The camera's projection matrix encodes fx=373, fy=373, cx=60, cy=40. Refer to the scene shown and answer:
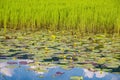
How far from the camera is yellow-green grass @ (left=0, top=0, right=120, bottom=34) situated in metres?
6.38

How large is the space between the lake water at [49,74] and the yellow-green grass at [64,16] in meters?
2.45

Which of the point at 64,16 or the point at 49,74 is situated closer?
the point at 49,74

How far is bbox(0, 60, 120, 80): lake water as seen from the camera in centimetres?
369

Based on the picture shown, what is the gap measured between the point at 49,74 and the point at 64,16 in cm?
295

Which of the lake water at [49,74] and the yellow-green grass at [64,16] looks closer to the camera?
the lake water at [49,74]

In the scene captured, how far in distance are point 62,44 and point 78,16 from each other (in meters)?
1.53

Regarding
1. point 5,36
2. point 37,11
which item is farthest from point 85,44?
point 37,11

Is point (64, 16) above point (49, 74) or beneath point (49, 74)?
above

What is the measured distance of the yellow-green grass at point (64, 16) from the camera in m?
6.38

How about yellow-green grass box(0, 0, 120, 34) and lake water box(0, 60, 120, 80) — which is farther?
yellow-green grass box(0, 0, 120, 34)

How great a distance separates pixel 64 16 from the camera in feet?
21.6

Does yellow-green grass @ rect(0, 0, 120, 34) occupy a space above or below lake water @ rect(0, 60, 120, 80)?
above

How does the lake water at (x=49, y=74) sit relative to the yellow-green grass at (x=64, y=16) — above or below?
below

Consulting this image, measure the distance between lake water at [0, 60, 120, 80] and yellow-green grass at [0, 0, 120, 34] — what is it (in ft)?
8.05
